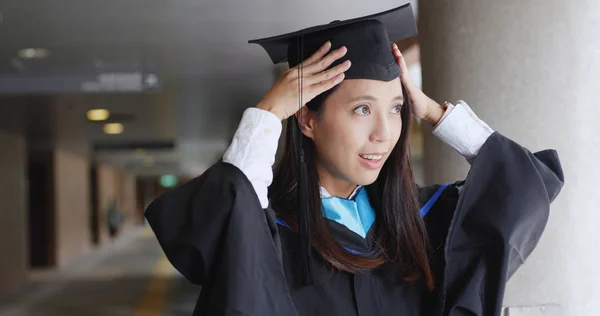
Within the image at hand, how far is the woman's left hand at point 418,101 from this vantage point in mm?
1760

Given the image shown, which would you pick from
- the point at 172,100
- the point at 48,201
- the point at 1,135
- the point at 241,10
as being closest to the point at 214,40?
the point at 241,10

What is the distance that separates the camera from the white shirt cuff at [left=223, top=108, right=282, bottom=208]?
1.59 m

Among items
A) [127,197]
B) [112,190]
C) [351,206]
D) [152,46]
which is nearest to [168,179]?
[127,197]

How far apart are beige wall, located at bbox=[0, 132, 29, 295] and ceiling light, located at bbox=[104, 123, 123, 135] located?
5.20 feet

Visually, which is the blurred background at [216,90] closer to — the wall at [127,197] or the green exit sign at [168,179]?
the wall at [127,197]

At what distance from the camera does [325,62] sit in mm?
1644

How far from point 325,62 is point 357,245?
0.42 m

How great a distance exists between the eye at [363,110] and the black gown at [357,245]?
273 mm

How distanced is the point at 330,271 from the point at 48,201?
17667 millimetres

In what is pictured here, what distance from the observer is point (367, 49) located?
170 cm

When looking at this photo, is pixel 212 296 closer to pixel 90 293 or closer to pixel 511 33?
pixel 511 33

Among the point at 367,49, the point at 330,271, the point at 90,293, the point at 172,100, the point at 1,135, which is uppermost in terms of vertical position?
the point at 367,49

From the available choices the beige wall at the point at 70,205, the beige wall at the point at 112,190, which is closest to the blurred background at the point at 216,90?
the beige wall at the point at 70,205

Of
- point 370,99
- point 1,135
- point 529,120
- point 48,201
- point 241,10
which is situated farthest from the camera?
point 48,201
